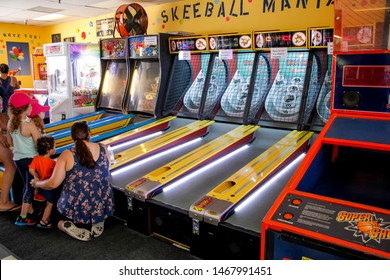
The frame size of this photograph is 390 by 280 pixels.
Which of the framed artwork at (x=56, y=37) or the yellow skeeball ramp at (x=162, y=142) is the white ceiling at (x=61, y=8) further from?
the yellow skeeball ramp at (x=162, y=142)

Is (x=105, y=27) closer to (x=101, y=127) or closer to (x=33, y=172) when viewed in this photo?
(x=101, y=127)

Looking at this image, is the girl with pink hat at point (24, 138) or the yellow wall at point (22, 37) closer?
the girl with pink hat at point (24, 138)

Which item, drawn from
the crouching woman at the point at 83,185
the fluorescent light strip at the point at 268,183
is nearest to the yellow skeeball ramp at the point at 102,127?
the crouching woman at the point at 83,185

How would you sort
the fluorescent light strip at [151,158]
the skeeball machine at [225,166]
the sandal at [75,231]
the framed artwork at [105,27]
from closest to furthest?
the skeeball machine at [225,166], the sandal at [75,231], the fluorescent light strip at [151,158], the framed artwork at [105,27]

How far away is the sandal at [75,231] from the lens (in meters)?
3.05

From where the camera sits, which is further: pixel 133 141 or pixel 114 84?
pixel 114 84

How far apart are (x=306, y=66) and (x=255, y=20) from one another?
1436 mm

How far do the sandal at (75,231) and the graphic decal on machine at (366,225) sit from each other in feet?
7.21

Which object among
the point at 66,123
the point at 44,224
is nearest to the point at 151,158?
the point at 44,224

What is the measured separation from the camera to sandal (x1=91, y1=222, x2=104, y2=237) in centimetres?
310

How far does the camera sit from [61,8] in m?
6.81

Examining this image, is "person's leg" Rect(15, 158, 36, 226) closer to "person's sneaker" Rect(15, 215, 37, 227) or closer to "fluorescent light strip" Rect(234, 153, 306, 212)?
"person's sneaker" Rect(15, 215, 37, 227)

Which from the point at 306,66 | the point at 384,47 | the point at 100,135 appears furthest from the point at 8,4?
the point at 384,47

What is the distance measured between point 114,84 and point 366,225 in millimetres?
4776
